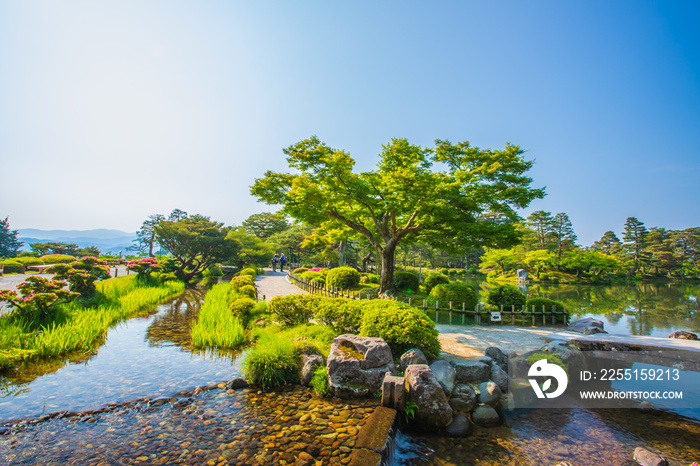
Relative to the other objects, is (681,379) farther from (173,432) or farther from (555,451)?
(173,432)

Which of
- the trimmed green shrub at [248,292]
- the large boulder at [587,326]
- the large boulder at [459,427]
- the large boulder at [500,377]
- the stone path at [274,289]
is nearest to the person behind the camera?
the large boulder at [459,427]

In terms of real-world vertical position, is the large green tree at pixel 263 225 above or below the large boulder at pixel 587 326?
above

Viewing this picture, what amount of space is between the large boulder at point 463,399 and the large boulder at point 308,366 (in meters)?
2.58

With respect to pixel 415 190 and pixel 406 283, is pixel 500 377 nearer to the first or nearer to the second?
pixel 415 190

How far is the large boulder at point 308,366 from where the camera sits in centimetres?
598

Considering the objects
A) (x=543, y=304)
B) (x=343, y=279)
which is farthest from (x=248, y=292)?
(x=543, y=304)

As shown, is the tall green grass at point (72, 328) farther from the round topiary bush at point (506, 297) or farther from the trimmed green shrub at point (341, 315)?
the round topiary bush at point (506, 297)

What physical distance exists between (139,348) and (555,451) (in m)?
9.34

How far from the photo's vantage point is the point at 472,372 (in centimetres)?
552

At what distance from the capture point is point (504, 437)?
435 centimetres

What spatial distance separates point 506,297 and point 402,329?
6.81m

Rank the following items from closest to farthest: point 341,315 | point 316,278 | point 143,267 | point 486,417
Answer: point 486,417 < point 341,315 < point 143,267 < point 316,278

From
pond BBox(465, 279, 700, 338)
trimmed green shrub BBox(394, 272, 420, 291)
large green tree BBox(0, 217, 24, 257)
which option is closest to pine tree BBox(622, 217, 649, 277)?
pond BBox(465, 279, 700, 338)

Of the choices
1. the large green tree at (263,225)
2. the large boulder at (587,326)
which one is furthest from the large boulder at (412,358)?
the large green tree at (263,225)
